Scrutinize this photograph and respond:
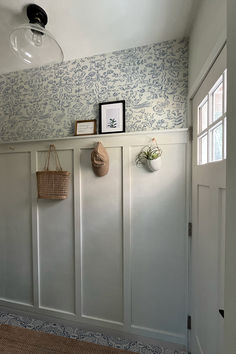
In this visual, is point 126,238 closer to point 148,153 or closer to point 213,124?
point 148,153

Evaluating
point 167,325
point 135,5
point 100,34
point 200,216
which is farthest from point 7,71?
point 167,325

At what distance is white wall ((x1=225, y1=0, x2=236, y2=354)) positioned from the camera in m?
0.53

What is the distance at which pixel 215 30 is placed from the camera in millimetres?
967

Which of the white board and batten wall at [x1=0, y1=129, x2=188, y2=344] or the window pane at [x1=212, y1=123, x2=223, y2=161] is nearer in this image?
the window pane at [x1=212, y1=123, x2=223, y2=161]

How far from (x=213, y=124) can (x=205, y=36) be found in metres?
0.56

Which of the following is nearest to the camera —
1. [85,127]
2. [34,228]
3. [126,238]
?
[126,238]

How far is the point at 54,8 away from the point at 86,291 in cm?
237

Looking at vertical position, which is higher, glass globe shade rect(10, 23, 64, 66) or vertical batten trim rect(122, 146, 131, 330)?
glass globe shade rect(10, 23, 64, 66)

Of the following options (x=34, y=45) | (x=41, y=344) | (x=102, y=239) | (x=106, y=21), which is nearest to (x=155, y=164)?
(x=102, y=239)

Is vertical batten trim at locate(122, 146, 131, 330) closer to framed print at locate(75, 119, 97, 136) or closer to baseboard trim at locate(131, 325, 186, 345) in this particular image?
baseboard trim at locate(131, 325, 186, 345)

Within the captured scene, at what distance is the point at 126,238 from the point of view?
162 cm

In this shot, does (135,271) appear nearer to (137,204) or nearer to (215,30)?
(137,204)

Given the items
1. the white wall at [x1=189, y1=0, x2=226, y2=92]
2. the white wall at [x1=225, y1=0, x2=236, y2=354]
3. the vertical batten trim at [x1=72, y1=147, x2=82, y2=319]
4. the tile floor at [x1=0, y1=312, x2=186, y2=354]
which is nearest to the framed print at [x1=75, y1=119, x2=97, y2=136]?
the vertical batten trim at [x1=72, y1=147, x2=82, y2=319]

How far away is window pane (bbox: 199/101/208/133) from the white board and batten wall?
183 millimetres
